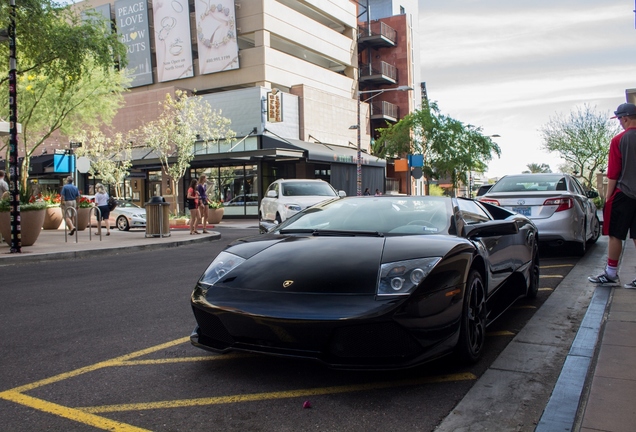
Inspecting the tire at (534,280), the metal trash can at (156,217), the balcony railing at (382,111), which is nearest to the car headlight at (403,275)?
the tire at (534,280)

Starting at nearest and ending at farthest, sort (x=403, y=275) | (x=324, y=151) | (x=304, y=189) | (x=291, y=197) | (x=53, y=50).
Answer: (x=403, y=275) < (x=53, y=50) < (x=291, y=197) < (x=304, y=189) < (x=324, y=151)

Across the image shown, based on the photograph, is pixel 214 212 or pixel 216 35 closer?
pixel 214 212

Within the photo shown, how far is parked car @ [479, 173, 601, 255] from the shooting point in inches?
371

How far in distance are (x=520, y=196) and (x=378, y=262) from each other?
6992 mm

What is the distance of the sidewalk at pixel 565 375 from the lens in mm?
2873

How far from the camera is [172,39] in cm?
3838

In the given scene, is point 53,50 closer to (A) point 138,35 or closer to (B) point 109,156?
(B) point 109,156

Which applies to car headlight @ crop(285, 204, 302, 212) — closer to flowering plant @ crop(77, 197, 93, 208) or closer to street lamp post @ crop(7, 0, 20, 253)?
street lamp post @ crop(7, 0, 20, 253)

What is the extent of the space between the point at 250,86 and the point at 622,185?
32.5 meters

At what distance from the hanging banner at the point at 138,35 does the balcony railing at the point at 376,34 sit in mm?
18104

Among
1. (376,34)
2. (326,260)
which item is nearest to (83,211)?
(326,260)

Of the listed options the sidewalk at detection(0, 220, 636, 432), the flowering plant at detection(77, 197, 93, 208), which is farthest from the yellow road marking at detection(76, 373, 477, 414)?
the flowering plant at detection(77, 197, 93, 208)

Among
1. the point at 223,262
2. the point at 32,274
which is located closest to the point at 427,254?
the point at 223,262

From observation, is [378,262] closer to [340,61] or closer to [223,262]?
[223,262]
